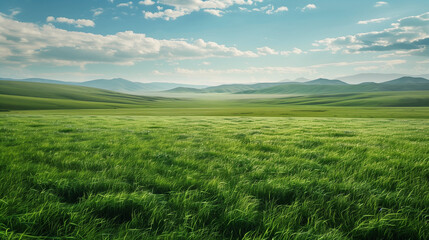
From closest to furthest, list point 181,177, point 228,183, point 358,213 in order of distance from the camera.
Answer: point 358,213
point 228,183
point 181,177

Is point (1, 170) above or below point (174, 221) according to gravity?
above

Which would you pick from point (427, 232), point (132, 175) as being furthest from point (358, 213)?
point (132, 175)

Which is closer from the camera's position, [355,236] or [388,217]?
[355,236]

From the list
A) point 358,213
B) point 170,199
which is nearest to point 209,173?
point 170,199

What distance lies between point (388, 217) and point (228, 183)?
239 centimetres

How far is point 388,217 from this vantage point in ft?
8.64

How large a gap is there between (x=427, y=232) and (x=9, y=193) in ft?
19.3

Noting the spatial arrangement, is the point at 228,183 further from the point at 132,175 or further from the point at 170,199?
the point at 132,175

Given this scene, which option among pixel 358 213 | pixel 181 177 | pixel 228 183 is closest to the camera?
pixel 358 213

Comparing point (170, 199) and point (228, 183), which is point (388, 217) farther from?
point (170, 199)

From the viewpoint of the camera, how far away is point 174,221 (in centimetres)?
253

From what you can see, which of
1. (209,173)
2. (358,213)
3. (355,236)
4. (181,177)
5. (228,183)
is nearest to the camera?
(355,236)

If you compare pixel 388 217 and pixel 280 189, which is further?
pixel 280 189

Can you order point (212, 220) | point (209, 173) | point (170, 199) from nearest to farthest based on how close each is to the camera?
point (212, 220), point (170, 199), point (209, 173)
